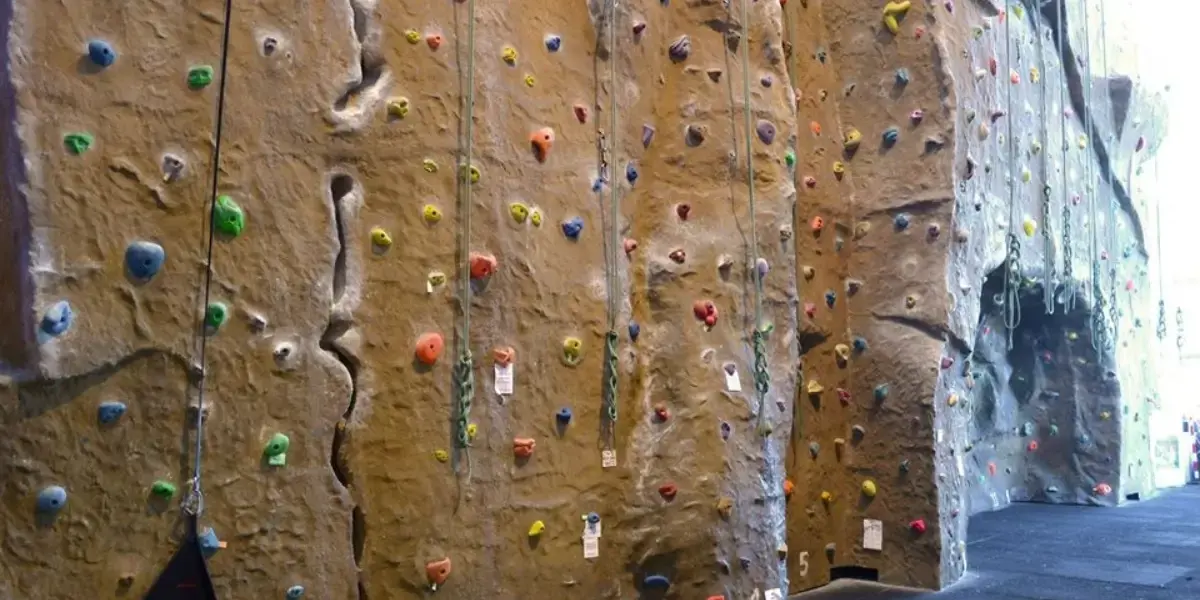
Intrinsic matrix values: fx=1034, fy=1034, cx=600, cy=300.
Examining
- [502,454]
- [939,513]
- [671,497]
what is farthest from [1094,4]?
[502,454]

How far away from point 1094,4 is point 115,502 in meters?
6.56

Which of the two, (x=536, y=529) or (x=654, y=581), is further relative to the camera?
(x=654, y=581)

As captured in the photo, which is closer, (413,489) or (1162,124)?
(413,489)

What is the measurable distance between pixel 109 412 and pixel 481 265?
1.04 m

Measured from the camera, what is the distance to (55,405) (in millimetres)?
2342

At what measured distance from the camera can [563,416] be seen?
3.14 m

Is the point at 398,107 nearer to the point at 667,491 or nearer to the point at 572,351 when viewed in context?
the point at 572,351

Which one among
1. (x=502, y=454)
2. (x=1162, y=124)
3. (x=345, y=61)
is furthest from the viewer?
(x=1162, y=124)

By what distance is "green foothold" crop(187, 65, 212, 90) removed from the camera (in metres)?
2.55

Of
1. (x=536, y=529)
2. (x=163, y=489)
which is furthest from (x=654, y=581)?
(x=163, y=489)

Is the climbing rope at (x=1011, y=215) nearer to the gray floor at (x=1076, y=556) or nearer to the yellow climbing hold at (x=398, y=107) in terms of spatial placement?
the gray floor at (x=1076, y=556)

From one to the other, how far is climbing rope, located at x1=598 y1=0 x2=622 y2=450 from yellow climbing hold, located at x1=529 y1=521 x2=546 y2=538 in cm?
35

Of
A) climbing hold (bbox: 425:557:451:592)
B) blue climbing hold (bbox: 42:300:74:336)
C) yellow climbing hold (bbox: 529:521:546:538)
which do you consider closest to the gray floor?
yellow climbing hold (bbox: 529:521:546:538)

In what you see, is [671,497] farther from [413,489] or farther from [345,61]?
[345,61]
